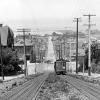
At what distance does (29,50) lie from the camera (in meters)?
150

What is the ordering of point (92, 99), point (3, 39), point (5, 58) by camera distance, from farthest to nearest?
point (3, 39) < point (5, 58) < point (92, 99)

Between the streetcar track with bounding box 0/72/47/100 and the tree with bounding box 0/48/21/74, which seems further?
the tree with bounding box 0/48/21/74

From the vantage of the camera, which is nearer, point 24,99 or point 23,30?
point 24,99

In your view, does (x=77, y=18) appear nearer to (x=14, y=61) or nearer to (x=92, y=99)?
(x=14, y=61)

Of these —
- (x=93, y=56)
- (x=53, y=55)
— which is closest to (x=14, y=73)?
(x=93, y=56)

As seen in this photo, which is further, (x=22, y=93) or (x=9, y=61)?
(x=9, y=61)

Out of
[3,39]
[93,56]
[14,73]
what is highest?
[3,39]

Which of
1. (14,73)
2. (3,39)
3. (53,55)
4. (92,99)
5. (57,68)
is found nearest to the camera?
(92,99)

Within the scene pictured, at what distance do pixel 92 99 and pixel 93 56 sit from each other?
199 feet

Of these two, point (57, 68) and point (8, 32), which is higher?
point (8, 32)

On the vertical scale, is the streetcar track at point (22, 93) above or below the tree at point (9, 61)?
below

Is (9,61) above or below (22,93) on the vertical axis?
above

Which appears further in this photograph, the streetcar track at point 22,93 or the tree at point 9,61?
the tree at point 9,61

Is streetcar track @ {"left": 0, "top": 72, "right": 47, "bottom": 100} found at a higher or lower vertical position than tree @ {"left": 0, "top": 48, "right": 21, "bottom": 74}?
lower
